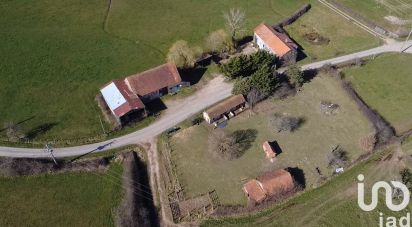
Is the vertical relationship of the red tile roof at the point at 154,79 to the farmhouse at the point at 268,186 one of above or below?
above

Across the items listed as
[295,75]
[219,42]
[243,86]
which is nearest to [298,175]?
[243,86]

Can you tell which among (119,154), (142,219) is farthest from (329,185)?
(119,154)

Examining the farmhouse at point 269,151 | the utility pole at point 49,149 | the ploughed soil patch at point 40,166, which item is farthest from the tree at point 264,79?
the utility pole at point 49,149

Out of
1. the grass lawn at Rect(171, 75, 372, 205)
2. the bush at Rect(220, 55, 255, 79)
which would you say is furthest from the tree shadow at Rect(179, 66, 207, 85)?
the grass lawn at Rect(171, 75, 372, 205)

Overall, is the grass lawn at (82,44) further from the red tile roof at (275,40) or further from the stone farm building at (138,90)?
the red tile roof at (275,40)

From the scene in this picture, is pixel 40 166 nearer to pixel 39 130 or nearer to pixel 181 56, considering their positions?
pixel 39 130

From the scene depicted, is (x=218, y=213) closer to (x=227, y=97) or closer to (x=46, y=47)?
(x=227, y=97)
